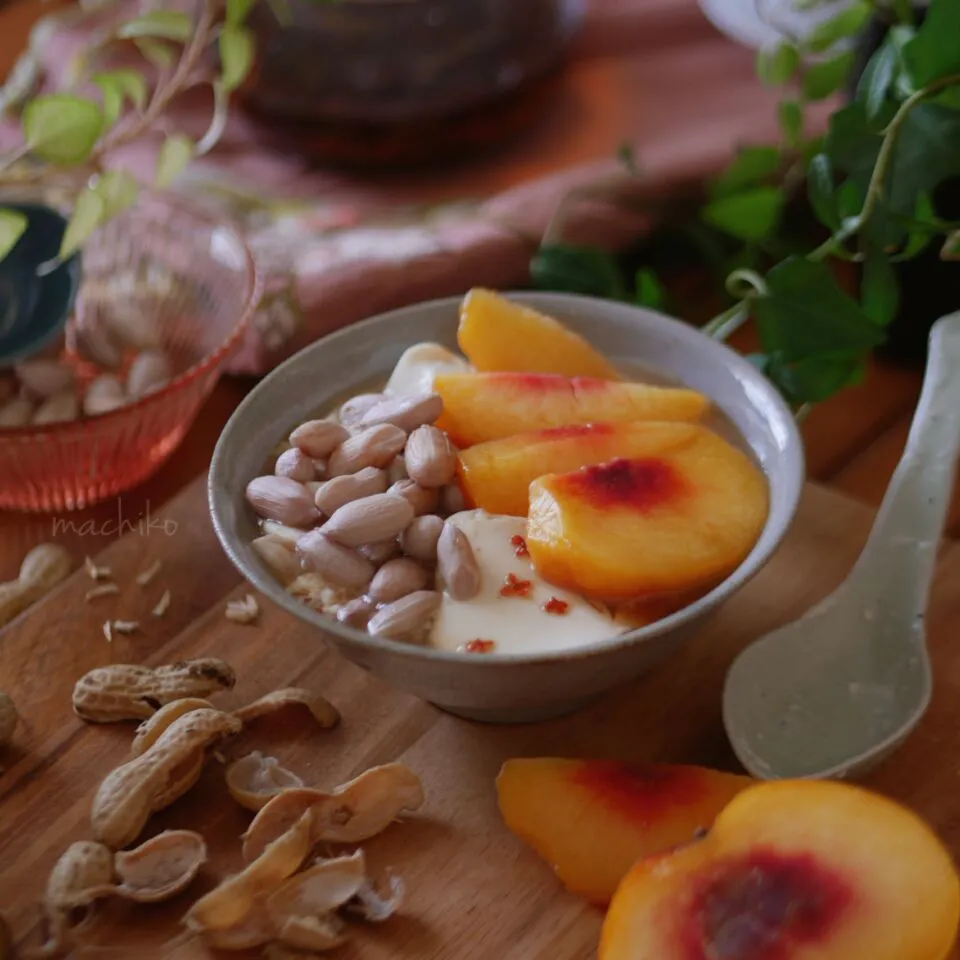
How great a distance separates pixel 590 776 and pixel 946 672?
24 cm

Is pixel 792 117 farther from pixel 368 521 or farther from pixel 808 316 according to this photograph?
pixel 368 521

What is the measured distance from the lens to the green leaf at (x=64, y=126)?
85 centimetres

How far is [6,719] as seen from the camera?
2.46 ft

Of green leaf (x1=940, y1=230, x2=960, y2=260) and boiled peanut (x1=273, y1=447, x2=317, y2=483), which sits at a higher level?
boiled peanut (x1=273, y1=447, x2=317, y2=483)

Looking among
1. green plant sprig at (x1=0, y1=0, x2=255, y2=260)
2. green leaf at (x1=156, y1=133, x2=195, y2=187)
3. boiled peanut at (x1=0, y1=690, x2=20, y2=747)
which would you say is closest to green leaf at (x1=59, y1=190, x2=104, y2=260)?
green plant sprig at (x1=0, y1=0, x2=255, y2=260)

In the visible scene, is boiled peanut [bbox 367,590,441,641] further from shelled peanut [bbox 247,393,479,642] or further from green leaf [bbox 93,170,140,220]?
green leaf [bbox 93,170,140,220]

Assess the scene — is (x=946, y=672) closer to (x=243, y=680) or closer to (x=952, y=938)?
(x=952, y=938)

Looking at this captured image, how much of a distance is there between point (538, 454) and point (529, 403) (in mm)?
44

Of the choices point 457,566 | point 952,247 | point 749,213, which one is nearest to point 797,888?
point 457,566

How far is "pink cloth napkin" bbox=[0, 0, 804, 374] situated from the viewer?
1062mm

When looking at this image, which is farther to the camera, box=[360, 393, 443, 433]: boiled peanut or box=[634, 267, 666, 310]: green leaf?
box=[634, 267, 666, 310]: green leaf

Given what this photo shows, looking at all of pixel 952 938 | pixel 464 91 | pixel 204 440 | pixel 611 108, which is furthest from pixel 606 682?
pixel 611 108

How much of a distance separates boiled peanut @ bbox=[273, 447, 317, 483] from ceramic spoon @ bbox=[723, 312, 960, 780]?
0.89ft

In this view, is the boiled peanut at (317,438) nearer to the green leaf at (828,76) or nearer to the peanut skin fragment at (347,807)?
the peanut skin fragment at (347,807)
